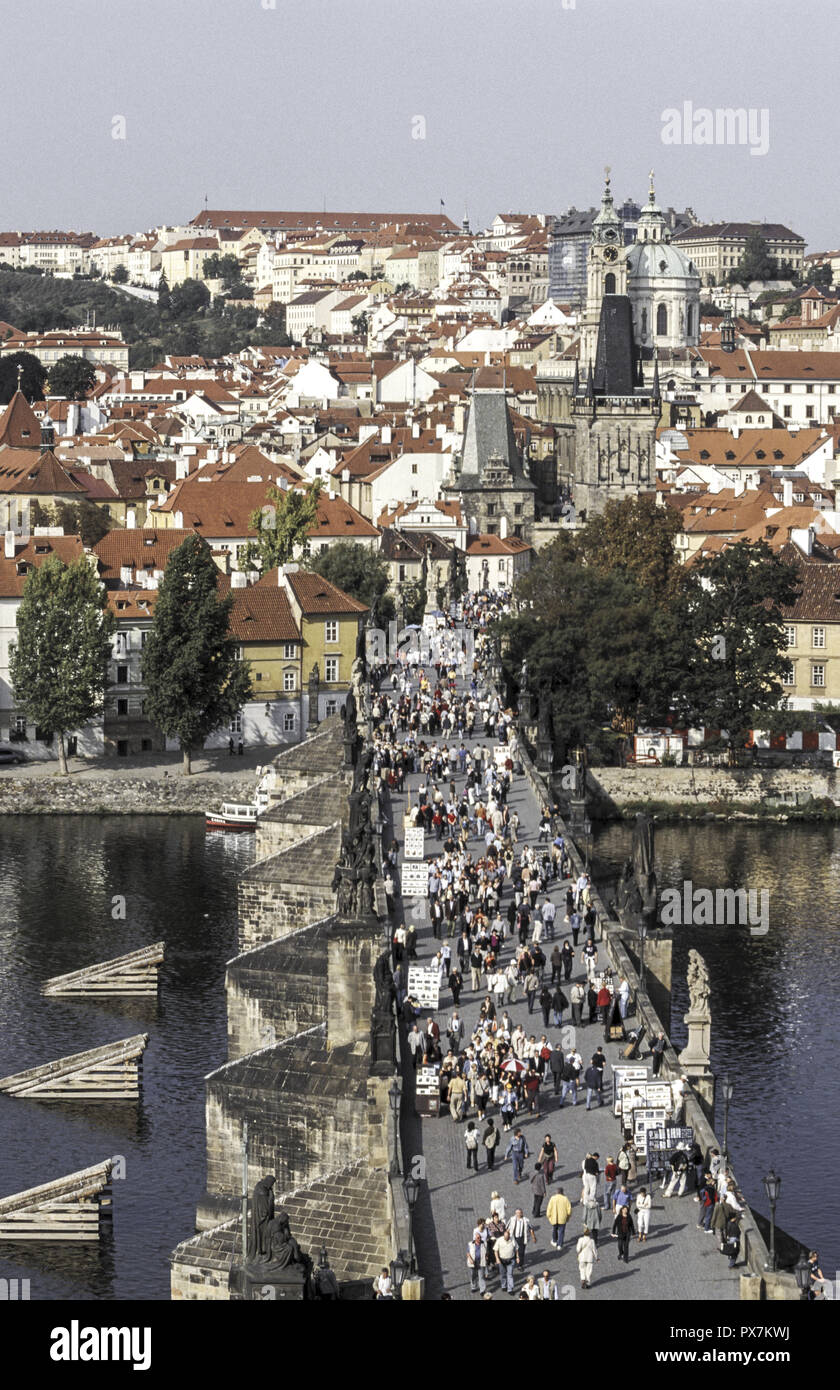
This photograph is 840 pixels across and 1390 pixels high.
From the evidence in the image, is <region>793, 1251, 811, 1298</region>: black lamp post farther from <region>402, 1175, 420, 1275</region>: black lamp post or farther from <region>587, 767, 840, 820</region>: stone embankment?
<region>587, 767, 840, 820</region>: stone embankment

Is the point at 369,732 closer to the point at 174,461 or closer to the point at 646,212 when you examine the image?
the point at 174,461

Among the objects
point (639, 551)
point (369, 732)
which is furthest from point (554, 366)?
point (369, 732)

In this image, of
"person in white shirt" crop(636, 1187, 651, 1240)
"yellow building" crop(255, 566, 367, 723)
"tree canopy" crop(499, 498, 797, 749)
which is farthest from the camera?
"yellow building" crop(255, 566, 367, 723)

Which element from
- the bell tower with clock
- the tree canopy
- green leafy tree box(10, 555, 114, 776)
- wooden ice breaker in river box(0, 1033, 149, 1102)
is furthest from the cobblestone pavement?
the bell tower with clock

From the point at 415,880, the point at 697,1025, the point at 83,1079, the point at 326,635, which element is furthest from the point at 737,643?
the point at 697,1025

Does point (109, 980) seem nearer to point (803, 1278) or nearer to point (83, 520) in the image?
point (803, 1278)

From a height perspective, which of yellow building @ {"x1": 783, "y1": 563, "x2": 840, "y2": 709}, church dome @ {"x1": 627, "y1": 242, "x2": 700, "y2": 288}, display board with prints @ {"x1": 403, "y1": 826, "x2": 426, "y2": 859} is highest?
church dome @ {"x1": 627, "y1": 242, "x2": 700, "y2": 288}
